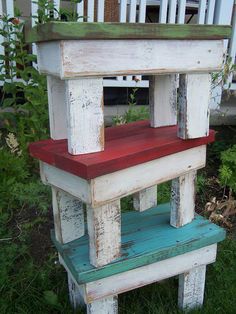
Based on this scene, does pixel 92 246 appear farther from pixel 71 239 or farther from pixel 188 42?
pixel 188 42

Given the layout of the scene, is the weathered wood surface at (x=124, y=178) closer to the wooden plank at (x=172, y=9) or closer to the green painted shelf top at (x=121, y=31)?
the green painted shelf top at (x=121, y=31)

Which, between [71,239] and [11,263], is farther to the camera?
[11,263]

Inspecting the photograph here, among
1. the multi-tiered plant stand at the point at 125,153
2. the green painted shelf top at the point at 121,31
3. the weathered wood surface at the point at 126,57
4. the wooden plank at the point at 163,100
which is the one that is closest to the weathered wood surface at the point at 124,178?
the multi-tiered plant stand at the point at 125,153

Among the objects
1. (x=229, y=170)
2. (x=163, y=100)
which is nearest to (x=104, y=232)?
(x=163, y=100)

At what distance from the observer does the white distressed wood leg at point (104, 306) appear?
161cm

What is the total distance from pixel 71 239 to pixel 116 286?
0.30 meters

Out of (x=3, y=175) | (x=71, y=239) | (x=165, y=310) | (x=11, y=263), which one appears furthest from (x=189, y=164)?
(x=3, y=175)

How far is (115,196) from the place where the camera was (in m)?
1.42

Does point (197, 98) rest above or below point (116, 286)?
above

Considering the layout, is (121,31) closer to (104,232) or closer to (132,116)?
(104,232)

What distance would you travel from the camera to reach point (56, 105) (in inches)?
59.0

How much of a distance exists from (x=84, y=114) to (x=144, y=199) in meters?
0.78

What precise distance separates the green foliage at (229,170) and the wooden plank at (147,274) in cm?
102

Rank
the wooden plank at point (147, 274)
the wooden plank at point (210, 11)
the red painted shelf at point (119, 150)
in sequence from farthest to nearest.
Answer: the wooden plank at point (210, 11)
the wooden plank at point (147, 274)
the red painted shelf at point (119, 150)
